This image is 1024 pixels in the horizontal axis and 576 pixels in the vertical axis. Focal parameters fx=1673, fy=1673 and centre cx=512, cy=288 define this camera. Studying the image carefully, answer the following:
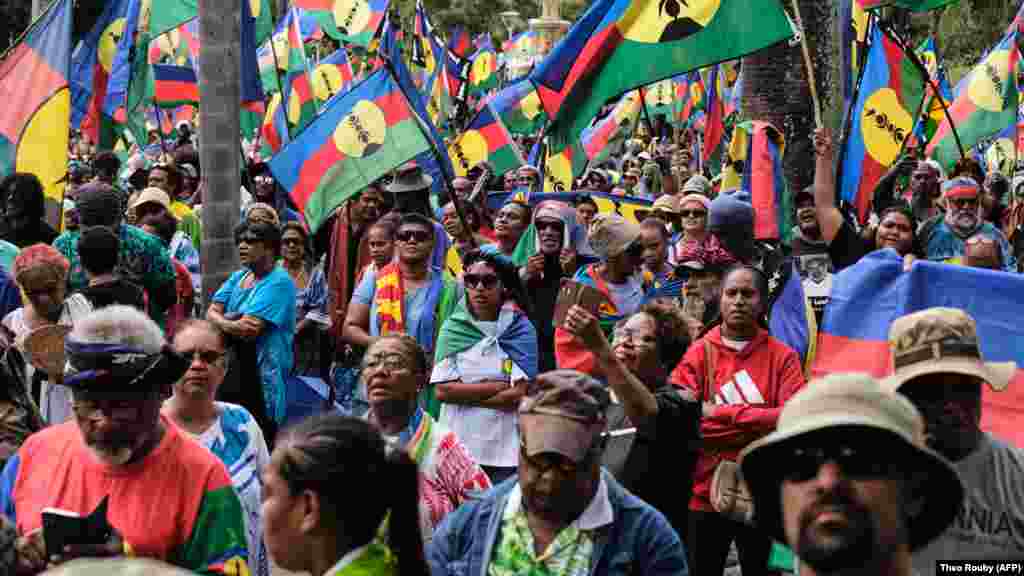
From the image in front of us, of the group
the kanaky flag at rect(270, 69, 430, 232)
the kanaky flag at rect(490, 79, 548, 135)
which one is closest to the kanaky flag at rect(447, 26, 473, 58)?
the kanaky flag at rect(490, 79, 548, 135)

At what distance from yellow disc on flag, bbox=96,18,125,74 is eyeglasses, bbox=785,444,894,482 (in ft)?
35.6

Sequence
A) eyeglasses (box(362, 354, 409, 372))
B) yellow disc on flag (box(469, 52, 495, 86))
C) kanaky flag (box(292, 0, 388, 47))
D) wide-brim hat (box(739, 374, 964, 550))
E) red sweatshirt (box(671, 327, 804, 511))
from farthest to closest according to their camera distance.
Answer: yellow disc on flag (box(469, 52, 495, 86)), kanaky flag (box(292, 0, 388, 47)), red sweatshirt (box(671, 327, 804, 511)), eyeglasses (box(362, 354, 409, 372)), wide-brim hat (box(739, 374, 964, 550))

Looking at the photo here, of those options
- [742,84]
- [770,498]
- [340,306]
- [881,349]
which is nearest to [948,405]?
[770,498]

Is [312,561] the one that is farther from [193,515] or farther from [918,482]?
[918,482]

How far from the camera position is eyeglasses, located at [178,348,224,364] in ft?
17.8

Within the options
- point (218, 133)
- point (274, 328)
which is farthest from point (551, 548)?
point (218, 133)

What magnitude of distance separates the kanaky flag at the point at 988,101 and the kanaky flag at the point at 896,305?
26.6 feet

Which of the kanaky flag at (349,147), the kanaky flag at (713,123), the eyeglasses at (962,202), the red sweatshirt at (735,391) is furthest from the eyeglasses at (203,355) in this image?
the kanaky flag at (713,123)

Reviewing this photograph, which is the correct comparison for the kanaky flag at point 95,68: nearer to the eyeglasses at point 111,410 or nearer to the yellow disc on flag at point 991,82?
the yellow disc on flag at point 991,82

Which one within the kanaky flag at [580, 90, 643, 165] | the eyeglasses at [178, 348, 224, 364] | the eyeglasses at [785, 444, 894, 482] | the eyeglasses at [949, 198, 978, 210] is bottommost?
the eyeglasses at [785, 444, 894, 482]

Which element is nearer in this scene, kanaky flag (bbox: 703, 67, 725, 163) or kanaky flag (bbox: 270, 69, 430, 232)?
kanaky flag (bbox: 270, 69, 430, 232)

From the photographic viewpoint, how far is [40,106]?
927 centimetres

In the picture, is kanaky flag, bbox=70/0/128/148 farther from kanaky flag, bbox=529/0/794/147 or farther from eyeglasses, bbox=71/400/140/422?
Result: eyeglasses, bbox=71/400/140/422

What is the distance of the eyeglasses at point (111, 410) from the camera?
13.3 ft
